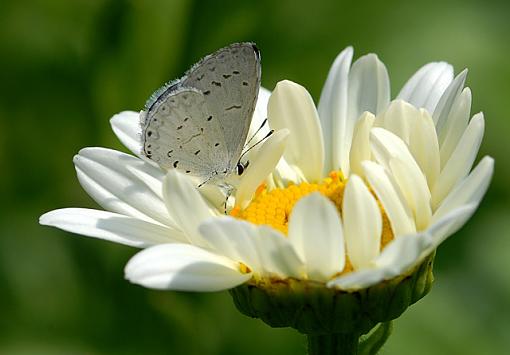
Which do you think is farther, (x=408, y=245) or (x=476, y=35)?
(x=476, y=35)

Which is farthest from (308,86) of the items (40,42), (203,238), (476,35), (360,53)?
(203,238)

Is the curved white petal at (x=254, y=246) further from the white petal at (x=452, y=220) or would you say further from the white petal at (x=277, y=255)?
the white petal at (x=452, y=220)

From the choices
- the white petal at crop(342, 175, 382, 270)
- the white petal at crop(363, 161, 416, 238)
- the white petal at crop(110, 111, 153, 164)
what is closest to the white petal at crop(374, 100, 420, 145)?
the white petal at crop(363, 161, 416, 238)

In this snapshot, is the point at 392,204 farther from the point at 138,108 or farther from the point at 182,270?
the point at 138,108

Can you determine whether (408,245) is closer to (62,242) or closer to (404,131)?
(404,131)

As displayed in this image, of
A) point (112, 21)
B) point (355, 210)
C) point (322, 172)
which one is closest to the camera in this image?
point (355, 210)

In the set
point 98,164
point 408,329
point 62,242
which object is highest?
point 98,164
